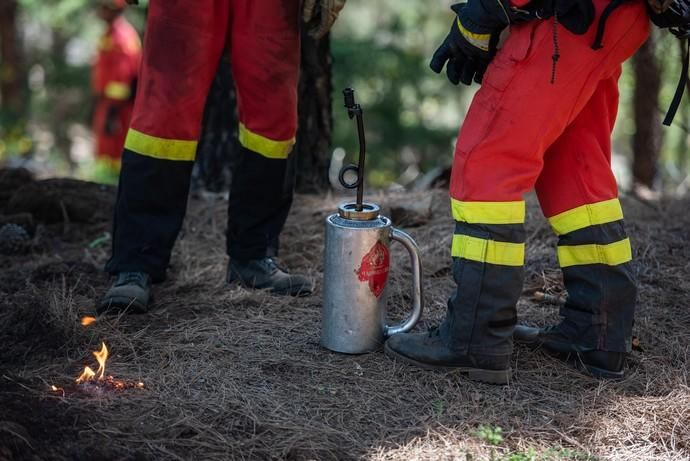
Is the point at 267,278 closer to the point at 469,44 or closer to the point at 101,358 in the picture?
the point at 101,358

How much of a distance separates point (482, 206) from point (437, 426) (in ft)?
2.62

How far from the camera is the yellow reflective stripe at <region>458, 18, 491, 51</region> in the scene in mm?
3082

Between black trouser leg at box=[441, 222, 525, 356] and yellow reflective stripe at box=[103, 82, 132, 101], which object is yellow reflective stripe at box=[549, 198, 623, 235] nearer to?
black trouser leg at box=[441, 222, 525, 356]

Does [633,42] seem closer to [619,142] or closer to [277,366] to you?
[277,366]

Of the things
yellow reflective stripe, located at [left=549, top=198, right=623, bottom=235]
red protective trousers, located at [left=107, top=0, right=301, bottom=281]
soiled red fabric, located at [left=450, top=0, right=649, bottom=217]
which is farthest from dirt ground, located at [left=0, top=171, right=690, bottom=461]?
soiled red fabric, located at [left=450, top=0, right=649, bottom=217]

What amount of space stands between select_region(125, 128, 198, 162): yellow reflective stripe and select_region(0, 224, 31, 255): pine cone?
1.33 meters

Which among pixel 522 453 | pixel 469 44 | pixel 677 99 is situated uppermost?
pixel 469 44

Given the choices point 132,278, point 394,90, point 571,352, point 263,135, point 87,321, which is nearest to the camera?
point 571,352

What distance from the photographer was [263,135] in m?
4.08

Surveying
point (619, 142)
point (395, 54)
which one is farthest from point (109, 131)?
point (619, 142)

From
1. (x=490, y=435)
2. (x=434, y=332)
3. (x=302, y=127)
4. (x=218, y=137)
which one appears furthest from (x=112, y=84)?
(x=490, y=435)

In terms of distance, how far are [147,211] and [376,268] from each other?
3.94 ft

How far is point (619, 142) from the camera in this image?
1877 centimetres

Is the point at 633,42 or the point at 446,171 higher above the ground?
the point at 633,42
